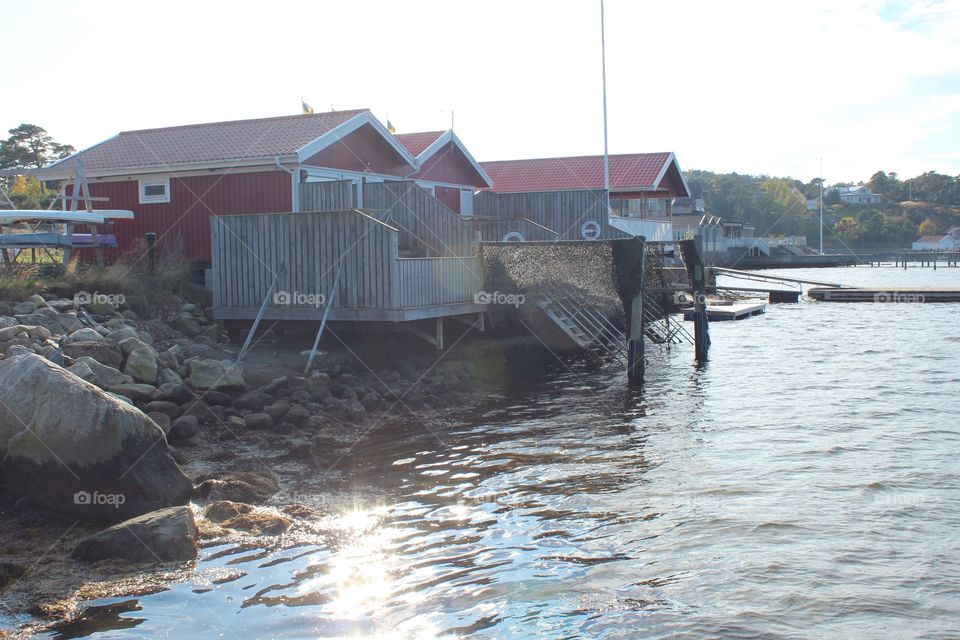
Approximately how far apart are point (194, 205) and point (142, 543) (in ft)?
49.8

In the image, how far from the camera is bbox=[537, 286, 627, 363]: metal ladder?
2084 cm

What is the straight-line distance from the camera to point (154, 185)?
22375 mm

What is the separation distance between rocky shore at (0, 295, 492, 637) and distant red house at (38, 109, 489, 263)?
17.8ft

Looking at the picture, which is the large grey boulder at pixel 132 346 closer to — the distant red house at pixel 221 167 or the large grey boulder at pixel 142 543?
the large grey boulder at pixel 142 543

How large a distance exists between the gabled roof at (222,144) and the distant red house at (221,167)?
3cm

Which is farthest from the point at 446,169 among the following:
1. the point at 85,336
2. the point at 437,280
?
the point at 85,336

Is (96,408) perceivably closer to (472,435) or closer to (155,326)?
(472,435)

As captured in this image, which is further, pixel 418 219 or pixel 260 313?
pixel 418 219

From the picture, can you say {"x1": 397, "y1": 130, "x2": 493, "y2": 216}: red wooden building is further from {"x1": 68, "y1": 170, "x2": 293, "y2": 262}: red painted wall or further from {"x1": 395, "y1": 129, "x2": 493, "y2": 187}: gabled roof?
{"x1": 68, "y1": 170, "x2": 293, "y2": 262}: red painted wall

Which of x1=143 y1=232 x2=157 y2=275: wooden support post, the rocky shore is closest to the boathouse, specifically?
x1=143 y1=232 x2=157 y2=275: wooden support post

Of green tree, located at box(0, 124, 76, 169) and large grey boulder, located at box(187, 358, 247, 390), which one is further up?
green tree, located at box(0, 124, 76, 169)

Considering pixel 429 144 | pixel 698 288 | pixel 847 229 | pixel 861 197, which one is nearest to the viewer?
pixel 698 288

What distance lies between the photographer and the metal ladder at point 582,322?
20.8m

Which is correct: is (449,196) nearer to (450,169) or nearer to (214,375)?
(450,169)
